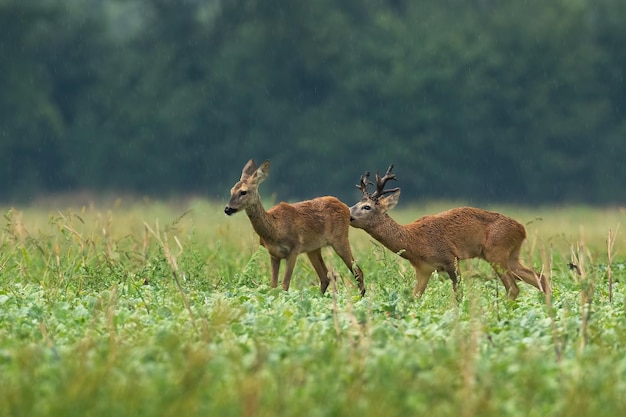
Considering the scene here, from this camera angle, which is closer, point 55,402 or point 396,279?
point 55,402

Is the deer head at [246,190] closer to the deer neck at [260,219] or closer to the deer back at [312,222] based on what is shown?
the deer neck at [260,219]

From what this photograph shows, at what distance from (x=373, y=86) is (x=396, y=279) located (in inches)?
1313

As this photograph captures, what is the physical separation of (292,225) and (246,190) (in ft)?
1.92

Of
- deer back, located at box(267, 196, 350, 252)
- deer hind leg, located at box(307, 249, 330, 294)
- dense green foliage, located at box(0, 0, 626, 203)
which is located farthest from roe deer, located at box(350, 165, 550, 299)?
dense green foliage, located at box(0, 0, 626, 203)

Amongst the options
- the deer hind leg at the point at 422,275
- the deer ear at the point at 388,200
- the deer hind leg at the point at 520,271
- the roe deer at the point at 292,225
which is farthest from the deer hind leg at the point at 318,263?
the deer hind leg at the point at 520,271

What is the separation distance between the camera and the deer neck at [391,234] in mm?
12430

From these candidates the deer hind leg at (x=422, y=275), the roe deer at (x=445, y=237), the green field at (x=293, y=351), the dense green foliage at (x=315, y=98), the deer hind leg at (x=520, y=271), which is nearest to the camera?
the green field at (x=293, y=351)

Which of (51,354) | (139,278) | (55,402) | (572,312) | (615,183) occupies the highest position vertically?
(615,183)

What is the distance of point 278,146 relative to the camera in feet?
139

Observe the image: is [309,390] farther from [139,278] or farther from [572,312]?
[139,278]

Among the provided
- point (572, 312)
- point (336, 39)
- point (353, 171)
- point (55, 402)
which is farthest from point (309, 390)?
point (336, 39)

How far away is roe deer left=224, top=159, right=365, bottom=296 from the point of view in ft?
41.2

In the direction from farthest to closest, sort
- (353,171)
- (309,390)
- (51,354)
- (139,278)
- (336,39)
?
(336,39) → (353,171) → (139,278) → (51,354) → (309,390)

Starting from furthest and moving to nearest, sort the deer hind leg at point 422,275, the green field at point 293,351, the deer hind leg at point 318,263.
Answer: the deer hind leg at point 318,263 < the deer hind leg at point 422,275 < the green field at point 293,351
